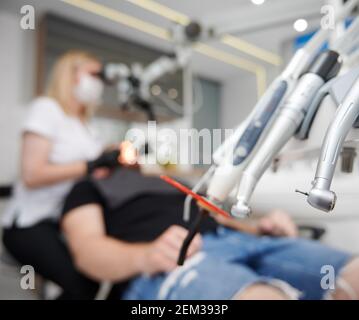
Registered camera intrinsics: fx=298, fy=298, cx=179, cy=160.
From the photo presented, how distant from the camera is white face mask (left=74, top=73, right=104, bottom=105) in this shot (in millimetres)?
896

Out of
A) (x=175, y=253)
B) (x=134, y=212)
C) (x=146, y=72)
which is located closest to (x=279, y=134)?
(x=175, y=253)

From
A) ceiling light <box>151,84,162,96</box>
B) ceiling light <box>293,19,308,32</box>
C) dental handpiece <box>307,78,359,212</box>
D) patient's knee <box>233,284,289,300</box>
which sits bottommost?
patient's knee <box>233,284,289,300</box>

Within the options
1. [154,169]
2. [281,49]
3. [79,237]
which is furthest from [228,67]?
[79,237]

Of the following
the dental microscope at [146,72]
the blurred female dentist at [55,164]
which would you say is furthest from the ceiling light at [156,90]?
the blurred female dentist at [55,164]

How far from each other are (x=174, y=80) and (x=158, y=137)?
8.0 inches

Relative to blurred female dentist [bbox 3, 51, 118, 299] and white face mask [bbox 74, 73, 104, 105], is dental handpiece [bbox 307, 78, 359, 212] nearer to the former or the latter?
blurred female dentist [bbox 3, 51, 118, 299]

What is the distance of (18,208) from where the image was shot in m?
0.85

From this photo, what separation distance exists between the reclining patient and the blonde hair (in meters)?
0.34

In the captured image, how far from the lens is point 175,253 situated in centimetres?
37

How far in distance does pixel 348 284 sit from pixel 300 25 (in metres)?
0.40

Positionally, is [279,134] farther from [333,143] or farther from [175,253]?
[175,253]

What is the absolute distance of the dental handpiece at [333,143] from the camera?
226mm

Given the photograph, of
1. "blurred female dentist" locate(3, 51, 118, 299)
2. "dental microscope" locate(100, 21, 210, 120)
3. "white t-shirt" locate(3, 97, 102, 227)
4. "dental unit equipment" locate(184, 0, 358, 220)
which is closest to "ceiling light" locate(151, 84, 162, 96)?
"dental microscope" locate(100, 21, 210, 120)

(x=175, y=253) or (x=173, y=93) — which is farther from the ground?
(x=173, y=93)
